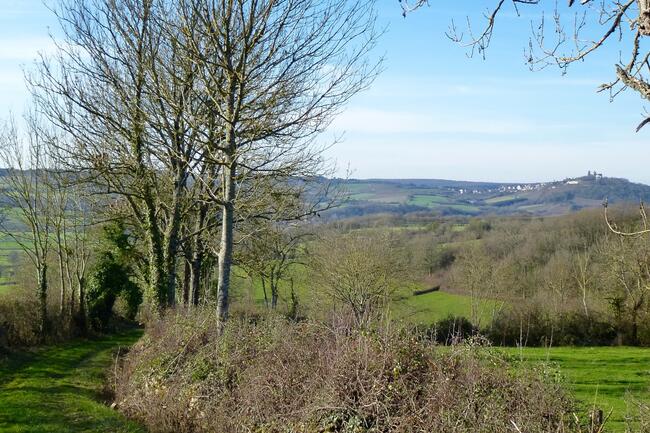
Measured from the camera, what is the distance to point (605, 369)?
2320 cm

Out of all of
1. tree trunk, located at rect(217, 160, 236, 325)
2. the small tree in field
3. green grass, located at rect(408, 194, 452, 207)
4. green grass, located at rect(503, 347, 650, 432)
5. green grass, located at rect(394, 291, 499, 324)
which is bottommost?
green grass, located at rect(394, 291, 499, 324)

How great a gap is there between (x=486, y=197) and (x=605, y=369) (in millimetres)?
114908

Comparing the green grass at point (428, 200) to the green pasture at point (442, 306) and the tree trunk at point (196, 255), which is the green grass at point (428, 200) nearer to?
the green pasture at point (442, 306)

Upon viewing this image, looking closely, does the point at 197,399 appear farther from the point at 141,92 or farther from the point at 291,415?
the point at 141,92

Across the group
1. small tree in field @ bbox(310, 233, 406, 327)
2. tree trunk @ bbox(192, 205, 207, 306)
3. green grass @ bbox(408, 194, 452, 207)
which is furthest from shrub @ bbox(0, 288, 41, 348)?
green grass @ bbox(408, 194, 452, 207)

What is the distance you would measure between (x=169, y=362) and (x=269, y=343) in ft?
9.16

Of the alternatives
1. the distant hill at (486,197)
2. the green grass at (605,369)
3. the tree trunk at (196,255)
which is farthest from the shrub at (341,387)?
the distant hill at (486,197)

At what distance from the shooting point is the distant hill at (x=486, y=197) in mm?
84594

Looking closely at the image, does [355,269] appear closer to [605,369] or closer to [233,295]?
[233,295]

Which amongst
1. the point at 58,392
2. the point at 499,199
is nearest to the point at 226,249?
the point at 58,392

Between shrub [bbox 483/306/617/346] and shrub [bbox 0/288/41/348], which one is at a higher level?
shrub [bbox 0/288/41/348]

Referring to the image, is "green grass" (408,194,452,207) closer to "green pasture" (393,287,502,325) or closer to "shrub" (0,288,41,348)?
"green pasture" (393,287,502,325)

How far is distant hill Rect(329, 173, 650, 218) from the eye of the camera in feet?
278

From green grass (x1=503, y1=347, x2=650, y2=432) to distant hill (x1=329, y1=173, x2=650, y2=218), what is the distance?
43.9m
